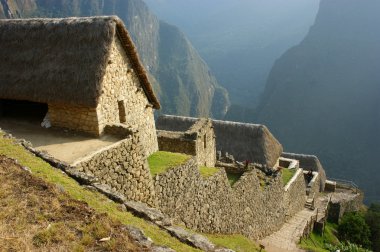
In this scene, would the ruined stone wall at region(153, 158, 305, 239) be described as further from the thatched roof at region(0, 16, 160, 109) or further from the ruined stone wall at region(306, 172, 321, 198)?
the ruined stone wall at region(306, 172, 321, 198)

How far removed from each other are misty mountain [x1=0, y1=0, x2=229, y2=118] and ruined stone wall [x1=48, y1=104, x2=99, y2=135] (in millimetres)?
94601

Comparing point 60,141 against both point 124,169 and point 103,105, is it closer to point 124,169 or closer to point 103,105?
point 103,105

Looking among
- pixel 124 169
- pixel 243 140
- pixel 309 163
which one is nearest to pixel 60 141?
pixel 124 169

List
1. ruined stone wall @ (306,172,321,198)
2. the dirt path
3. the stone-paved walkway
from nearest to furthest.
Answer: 1. the dirt path
2. the stone-paved walkway
3. ruined stone wall @ (306,172,321,198)

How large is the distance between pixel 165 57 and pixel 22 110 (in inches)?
6063

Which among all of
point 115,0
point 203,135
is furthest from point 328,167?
point 115,0

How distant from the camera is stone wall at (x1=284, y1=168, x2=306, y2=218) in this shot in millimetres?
20839

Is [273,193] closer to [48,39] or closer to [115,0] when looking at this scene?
[48,39]

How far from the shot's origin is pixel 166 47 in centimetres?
16888

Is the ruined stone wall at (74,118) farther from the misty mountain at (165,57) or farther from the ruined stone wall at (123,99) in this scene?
the misty mountain at (165,57)

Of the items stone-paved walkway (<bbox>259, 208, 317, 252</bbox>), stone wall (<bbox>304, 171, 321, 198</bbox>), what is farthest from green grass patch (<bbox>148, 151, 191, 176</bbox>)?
stone wall (<bbox>304, 171, 321, 198</bbox>)

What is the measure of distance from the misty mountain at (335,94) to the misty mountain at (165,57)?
2338cm

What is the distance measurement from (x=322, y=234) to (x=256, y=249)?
1064 centimetres

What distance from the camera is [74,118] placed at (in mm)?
9422
